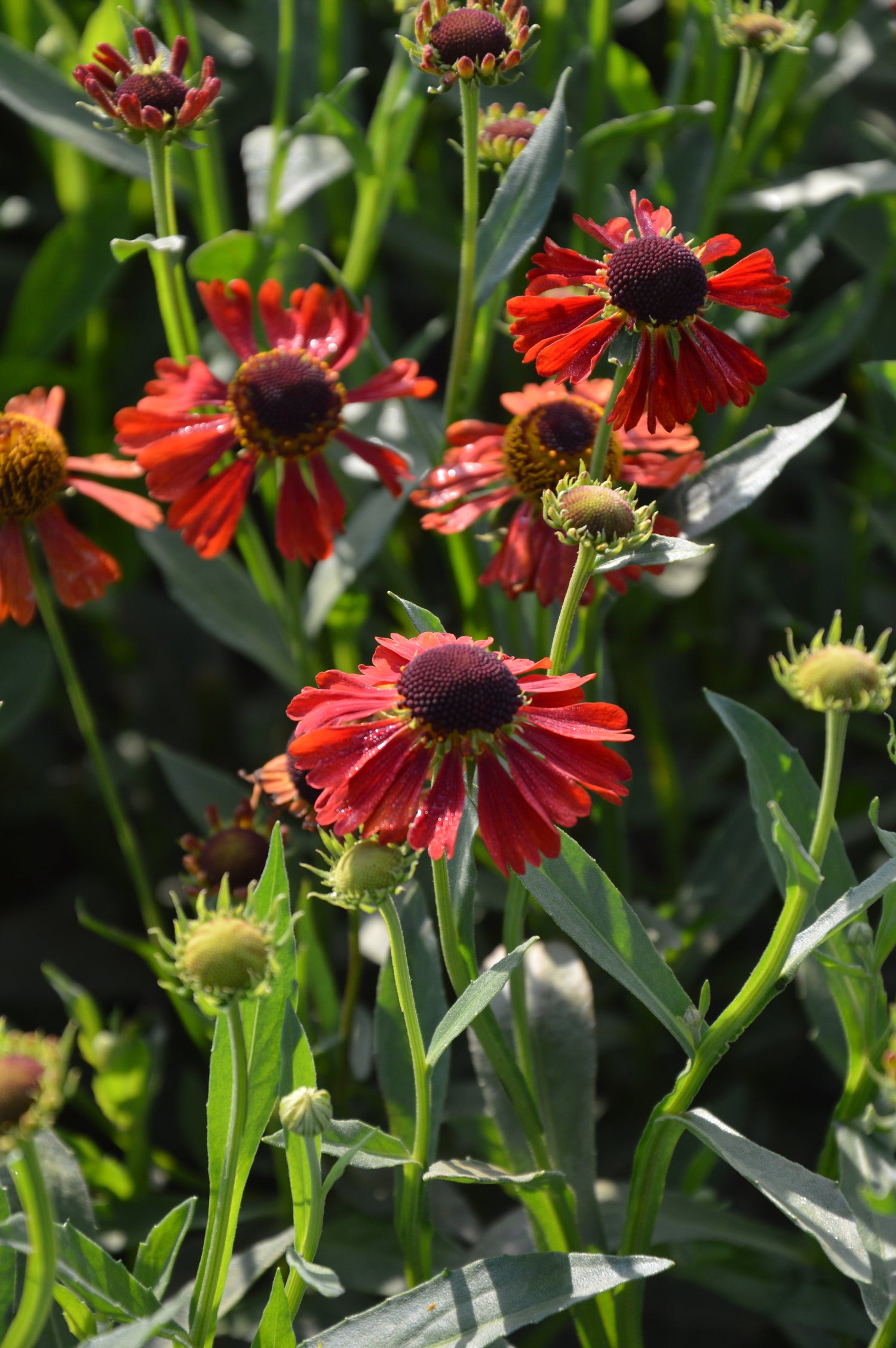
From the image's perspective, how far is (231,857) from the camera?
89 centimetres

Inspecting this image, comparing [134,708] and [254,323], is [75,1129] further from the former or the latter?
[254,323]

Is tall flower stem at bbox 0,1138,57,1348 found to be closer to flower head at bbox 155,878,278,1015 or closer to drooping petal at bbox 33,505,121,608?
flower head at bbox 155,878,278,1015

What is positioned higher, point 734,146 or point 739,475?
point 734,146

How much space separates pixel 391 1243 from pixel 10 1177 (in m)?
0.31

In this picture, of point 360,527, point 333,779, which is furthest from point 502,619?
point 333,779

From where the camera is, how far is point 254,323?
3.64 ft

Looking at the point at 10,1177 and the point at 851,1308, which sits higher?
the point at 10,1177

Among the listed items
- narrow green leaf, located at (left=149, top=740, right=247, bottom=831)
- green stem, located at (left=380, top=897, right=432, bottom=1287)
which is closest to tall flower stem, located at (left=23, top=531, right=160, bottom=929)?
narrow green leaf, located at (left=149, top=740, right=247, bottom=831)

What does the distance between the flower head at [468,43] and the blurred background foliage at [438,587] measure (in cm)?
14

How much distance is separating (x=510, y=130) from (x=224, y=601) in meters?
0.45

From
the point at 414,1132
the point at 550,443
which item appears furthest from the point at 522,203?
the point at 414,1132

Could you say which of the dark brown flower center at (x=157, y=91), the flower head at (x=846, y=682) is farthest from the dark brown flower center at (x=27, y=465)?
the flower head at (x=846, y=682)

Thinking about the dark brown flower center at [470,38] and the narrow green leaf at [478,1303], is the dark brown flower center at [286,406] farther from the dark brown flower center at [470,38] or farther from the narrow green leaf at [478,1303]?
the narrow green leaf at [478,1303]

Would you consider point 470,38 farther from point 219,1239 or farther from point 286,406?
point 219,1239
